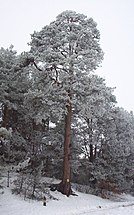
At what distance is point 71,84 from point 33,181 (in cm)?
767

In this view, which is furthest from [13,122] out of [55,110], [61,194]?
[61,194]

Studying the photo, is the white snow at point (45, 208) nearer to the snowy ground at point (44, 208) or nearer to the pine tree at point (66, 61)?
the snowy ground at point (44, 208)

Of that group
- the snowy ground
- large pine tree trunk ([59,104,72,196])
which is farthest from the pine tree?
the snowy ground

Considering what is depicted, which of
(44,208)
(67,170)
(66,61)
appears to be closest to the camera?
(44,208)

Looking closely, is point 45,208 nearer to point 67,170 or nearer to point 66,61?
point 67,170

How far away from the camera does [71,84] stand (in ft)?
73.2

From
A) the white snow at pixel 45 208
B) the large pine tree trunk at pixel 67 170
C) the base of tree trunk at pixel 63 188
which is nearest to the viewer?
the white snow at pixel 45 208

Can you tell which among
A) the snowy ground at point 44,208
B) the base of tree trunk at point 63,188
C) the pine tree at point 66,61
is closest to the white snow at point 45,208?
the snowy ground at point 44,208

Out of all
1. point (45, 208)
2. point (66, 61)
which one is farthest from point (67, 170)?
point (66, 61)

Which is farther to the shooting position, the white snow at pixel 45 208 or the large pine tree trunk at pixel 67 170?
the large pine tree trunk at pixel 67 170

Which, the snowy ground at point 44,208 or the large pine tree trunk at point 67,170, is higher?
the large pine tree trunk at point 67,170

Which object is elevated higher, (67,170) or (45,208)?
(67,170)

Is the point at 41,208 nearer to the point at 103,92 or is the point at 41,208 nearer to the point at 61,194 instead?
the point at 61,194

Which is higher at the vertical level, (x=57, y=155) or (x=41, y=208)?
(x=57, y=155)
